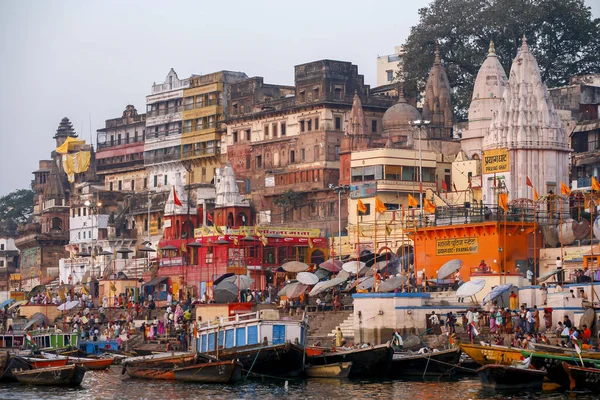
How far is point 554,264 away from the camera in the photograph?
165 ft

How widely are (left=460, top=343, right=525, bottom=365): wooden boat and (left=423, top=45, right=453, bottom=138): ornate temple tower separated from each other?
105 feet

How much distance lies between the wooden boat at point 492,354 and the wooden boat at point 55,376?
37.9ft

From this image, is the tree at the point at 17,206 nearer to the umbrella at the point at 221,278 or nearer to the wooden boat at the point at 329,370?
the umbrella at the point at 221,278

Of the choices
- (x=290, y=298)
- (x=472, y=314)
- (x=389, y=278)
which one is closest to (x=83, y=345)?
(x=290, y=298)

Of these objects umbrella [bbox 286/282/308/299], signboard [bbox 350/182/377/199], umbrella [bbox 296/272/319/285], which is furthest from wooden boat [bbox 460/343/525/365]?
signboard [bbox 350/182/377/199]

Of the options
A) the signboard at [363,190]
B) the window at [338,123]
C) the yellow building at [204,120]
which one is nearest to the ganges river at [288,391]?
the signboard at [363,190]

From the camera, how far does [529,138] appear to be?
178 feet

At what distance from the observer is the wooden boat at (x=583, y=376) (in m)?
35.0

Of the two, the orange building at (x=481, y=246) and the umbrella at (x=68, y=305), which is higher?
the orange building at (x=481, y=246)

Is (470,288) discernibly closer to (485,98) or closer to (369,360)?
(369,360)

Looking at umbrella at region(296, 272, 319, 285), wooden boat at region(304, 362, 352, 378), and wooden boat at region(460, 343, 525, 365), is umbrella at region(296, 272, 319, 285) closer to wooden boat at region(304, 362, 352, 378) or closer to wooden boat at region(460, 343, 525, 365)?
wooden boat at region(304, 362, 352, 378)

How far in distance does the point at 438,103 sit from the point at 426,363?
32.5 m

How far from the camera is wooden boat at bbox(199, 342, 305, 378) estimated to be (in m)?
40.2

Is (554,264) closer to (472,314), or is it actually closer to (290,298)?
(472,314)
